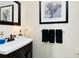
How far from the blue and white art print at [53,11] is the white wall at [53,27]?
118 millimetres

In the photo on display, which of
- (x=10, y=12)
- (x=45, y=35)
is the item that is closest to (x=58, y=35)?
(x=45, y=35)

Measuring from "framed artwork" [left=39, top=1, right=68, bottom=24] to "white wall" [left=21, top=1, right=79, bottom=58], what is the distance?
83 mm

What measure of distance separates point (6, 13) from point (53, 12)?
0.95 meters

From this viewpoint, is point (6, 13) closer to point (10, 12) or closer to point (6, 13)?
point (6, 13)

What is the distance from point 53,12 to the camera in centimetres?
214

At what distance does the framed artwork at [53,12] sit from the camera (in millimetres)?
2061

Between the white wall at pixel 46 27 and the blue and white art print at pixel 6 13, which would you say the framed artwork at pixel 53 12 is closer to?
the white wall at pixel 46 27

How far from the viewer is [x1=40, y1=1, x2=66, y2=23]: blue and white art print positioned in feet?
6.80

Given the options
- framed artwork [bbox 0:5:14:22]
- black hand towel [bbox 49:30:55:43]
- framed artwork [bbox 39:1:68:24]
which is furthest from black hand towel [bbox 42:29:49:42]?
framed artwork [bbox 0:5:14:22]

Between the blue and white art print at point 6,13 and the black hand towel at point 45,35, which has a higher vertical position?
the blue and white art print at point 6,13

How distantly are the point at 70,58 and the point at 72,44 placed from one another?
0.29m

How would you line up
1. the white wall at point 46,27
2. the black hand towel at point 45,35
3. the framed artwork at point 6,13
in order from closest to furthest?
the framed artwork at point 6,13 → the white wall at point 46,27 → the black hand towel at point 45,35

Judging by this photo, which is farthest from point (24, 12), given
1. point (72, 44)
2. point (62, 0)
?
point (72, 44)

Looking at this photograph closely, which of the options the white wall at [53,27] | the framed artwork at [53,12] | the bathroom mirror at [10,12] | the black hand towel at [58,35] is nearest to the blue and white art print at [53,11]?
the framed artwork at [53,12]
